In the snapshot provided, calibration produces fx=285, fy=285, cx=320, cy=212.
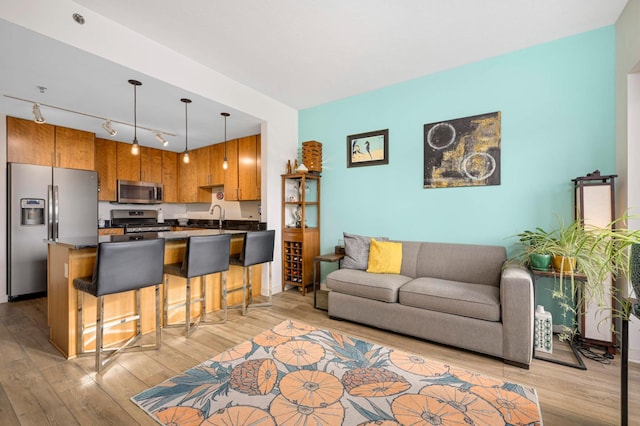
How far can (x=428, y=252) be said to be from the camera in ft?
10.4

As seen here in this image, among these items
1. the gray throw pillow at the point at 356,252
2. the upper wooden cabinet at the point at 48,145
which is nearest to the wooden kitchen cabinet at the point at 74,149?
the upper wooden cabinet at the point at 48,145

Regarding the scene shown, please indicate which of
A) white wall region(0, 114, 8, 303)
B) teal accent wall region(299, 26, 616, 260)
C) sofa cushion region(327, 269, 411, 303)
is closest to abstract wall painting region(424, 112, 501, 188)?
teal accent wall region(299, 26, 616, 260)

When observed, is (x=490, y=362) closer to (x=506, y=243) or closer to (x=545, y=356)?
(x=545, y=356)

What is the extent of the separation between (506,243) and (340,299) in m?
1.82

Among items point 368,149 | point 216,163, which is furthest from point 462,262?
point 216,163

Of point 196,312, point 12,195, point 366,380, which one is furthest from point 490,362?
point 12,195

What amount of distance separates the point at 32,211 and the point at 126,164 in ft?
5.44

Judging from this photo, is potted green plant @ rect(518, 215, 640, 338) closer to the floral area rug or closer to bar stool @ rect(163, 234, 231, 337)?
the floral area rug

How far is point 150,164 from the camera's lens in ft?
18.2

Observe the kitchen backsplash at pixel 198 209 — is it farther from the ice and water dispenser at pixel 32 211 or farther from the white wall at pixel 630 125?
the white wall at pixel 630 125

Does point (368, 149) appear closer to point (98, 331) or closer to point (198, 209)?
point (98, 331)

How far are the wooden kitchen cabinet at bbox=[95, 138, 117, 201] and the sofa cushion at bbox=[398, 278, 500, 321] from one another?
201 inches

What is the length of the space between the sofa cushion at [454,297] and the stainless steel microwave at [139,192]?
498 centimetres

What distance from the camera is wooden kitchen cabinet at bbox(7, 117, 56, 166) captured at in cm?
377
